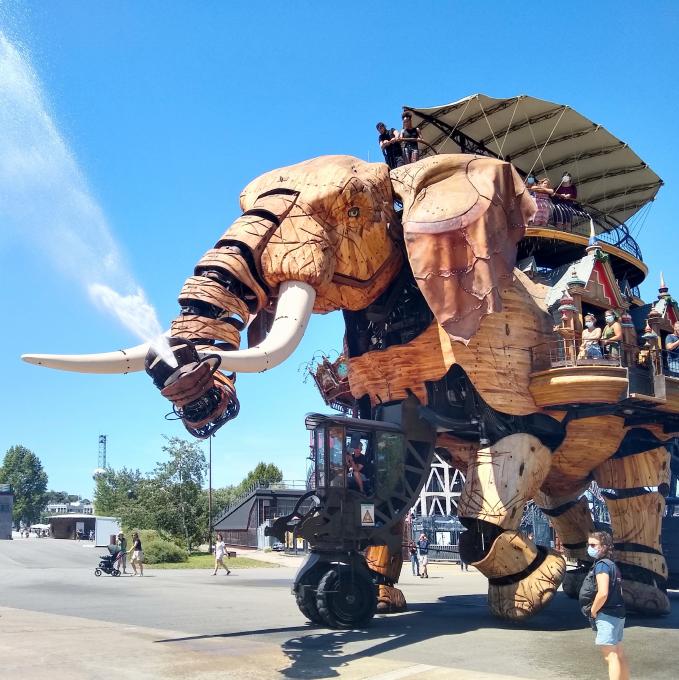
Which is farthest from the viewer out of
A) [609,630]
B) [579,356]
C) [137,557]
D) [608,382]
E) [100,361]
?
[137,557]

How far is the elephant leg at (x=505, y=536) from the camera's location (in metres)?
9.88

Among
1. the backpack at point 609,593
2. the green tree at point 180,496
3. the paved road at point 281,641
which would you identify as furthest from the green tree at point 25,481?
the backpack at point 609,593

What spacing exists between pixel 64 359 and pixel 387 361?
15.7 ft

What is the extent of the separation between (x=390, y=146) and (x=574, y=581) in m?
8.00

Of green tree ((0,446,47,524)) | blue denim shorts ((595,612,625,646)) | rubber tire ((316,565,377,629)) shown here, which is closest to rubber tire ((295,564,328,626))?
rubber tire ((316,565,377,629))

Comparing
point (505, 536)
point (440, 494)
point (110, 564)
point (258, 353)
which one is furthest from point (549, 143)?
point (440, 494)

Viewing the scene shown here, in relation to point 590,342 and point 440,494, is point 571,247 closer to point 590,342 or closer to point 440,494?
point 590,342

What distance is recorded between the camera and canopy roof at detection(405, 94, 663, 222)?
18.5 meters

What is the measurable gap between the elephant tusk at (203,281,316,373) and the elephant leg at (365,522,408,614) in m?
4.03

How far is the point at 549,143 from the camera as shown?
1922 centimetres

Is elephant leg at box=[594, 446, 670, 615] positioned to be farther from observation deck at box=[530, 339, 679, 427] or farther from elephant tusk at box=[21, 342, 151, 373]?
elephant tusk at box=[21, 342, 151, 373]

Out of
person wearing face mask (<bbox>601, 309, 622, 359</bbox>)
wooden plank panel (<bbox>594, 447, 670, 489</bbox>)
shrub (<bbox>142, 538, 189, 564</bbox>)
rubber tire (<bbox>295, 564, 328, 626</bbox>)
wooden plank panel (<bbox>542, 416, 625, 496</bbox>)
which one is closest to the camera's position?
rubber tire (<bbox>295, 564, 328, 626</bbox>)

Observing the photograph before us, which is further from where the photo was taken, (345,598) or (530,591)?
(345,598)

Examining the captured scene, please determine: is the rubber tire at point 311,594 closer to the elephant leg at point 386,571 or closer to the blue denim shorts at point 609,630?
the elephant leg at point 386,571
